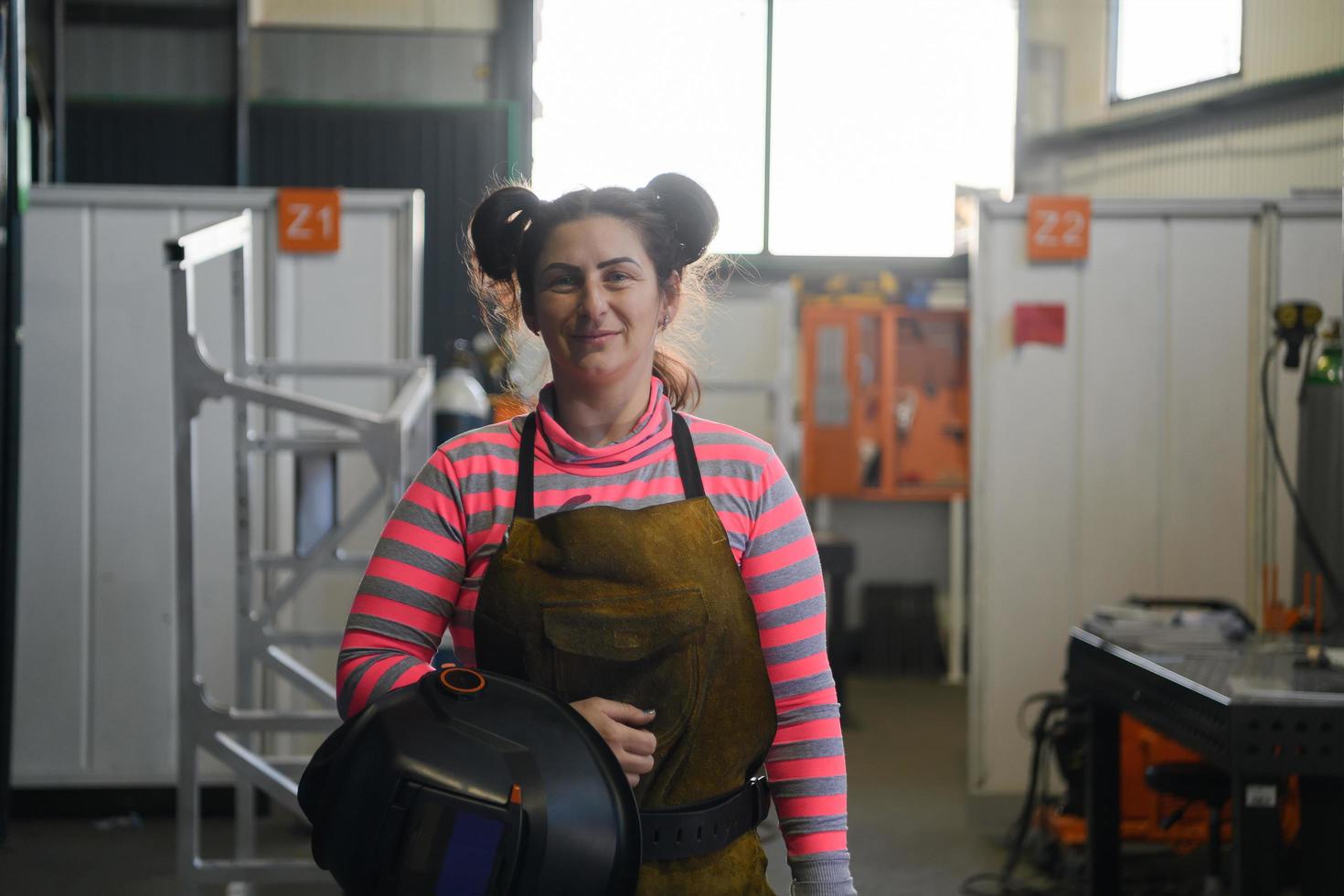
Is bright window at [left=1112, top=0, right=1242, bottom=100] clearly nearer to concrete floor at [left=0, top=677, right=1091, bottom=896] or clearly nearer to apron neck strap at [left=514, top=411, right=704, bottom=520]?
concrete floor at [left=0, top=677, right=1091, bottom=896]

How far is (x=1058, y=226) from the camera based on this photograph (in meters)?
3.90

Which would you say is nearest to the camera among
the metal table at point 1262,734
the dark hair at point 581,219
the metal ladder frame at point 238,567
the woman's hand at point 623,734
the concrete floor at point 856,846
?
the woman's hand at point 623,734

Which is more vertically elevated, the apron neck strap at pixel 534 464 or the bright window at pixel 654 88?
the bright window at pixel 654 88

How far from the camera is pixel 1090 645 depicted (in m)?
2.96

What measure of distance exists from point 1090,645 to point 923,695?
3407 mm

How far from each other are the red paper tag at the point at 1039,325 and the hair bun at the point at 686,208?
2.77m

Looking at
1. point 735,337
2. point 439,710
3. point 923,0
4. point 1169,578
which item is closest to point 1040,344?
point 1169,578

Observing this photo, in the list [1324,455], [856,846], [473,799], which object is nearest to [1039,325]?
[1324,455]

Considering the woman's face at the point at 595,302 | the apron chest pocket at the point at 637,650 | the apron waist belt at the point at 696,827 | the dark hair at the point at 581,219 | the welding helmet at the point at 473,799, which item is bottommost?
the apron waist belt at the point at 696,827

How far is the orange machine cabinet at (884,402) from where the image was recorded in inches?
266

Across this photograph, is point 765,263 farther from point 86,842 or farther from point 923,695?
point 86,842

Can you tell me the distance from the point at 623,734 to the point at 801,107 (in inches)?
241

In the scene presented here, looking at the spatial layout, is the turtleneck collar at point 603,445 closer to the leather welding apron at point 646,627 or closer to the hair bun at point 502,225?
the leather welding apron at point 646,627

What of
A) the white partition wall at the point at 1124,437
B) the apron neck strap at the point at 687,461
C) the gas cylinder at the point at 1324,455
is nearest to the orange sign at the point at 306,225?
the white partition wall at the point at 1124,437
